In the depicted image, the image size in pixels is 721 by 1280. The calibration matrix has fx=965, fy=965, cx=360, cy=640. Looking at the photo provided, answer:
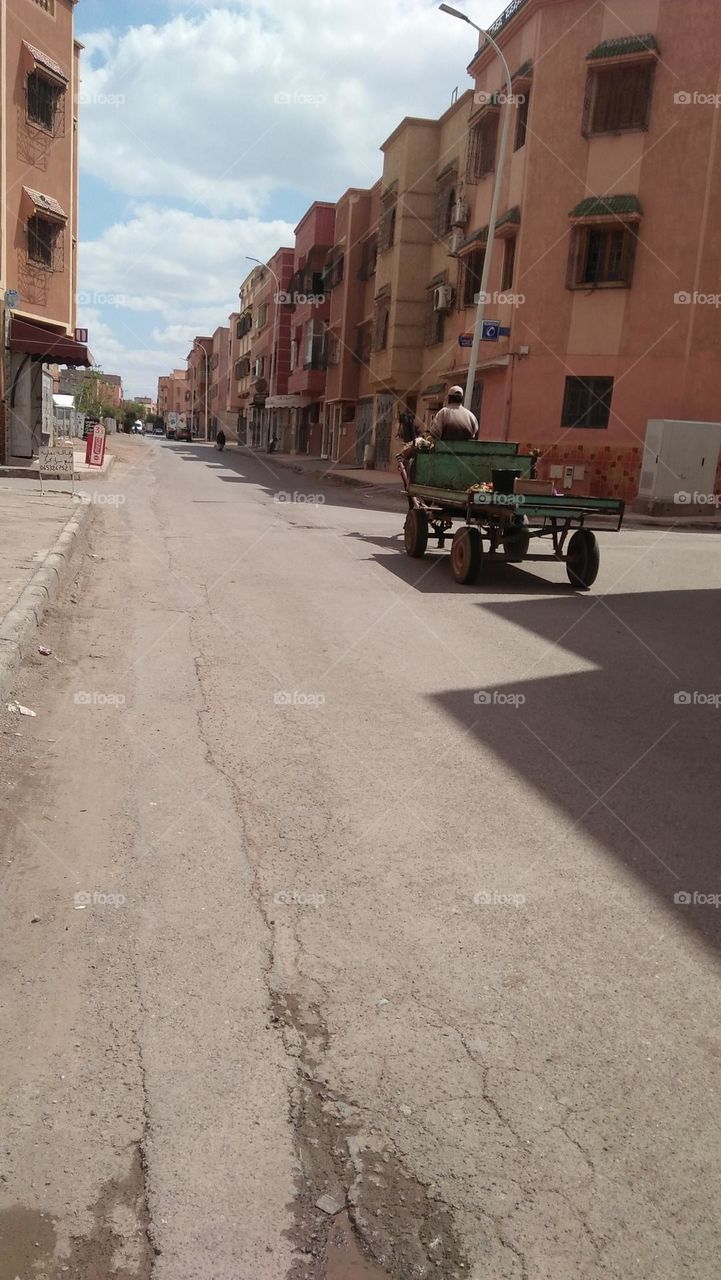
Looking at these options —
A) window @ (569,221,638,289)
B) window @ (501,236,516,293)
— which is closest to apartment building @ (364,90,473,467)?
window @ (501,236,516,293)

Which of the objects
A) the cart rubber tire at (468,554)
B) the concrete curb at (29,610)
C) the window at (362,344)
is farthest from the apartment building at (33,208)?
the cart rubber tire at (468,554)

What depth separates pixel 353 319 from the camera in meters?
44.1

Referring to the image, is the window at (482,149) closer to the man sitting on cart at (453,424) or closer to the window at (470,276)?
the window at (470,276)

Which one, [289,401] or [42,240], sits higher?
[42,240]

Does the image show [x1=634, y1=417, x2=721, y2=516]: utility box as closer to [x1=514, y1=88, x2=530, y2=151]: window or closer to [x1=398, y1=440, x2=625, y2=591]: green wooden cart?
[x1=514, y1=88, x2=530, y2=151]: window

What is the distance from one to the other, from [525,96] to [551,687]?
24497mm

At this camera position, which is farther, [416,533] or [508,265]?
[508,265]

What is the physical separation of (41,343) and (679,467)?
16121mm

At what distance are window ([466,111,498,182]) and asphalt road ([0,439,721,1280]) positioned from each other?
25.7 metres

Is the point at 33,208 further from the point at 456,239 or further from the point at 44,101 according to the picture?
the point at 456,239

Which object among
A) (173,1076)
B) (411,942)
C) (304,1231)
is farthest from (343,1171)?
(411,942)

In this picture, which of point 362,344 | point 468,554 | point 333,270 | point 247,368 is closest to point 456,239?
point 362,344

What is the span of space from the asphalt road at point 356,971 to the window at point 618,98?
21715 mm

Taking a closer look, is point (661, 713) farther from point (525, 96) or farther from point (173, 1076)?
point (525, 96)
